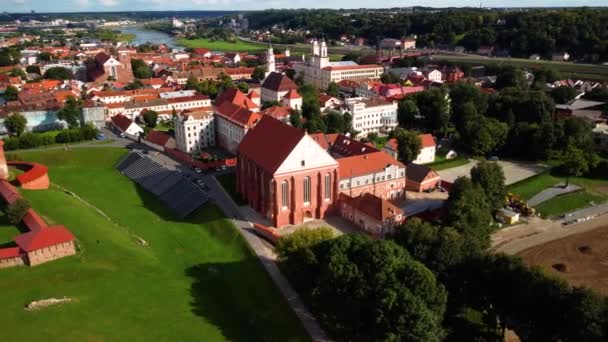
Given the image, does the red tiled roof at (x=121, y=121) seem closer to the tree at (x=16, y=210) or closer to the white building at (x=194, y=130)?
the white building at (x=194, y=130)

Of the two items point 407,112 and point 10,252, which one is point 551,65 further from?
point 10,252

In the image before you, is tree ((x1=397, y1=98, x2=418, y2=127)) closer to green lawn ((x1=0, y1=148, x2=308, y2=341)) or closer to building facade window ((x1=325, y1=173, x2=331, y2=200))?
building facade window ((x1=325, y1=173, x2=331, y2=200))

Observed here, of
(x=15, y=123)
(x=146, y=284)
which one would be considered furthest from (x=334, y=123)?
(x=15, y=123)

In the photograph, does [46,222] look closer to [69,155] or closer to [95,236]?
[95,236]

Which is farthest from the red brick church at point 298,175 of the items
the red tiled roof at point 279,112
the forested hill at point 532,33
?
the forested hill at point 532,33

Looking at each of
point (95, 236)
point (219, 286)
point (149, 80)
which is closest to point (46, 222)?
point (95, 236)
